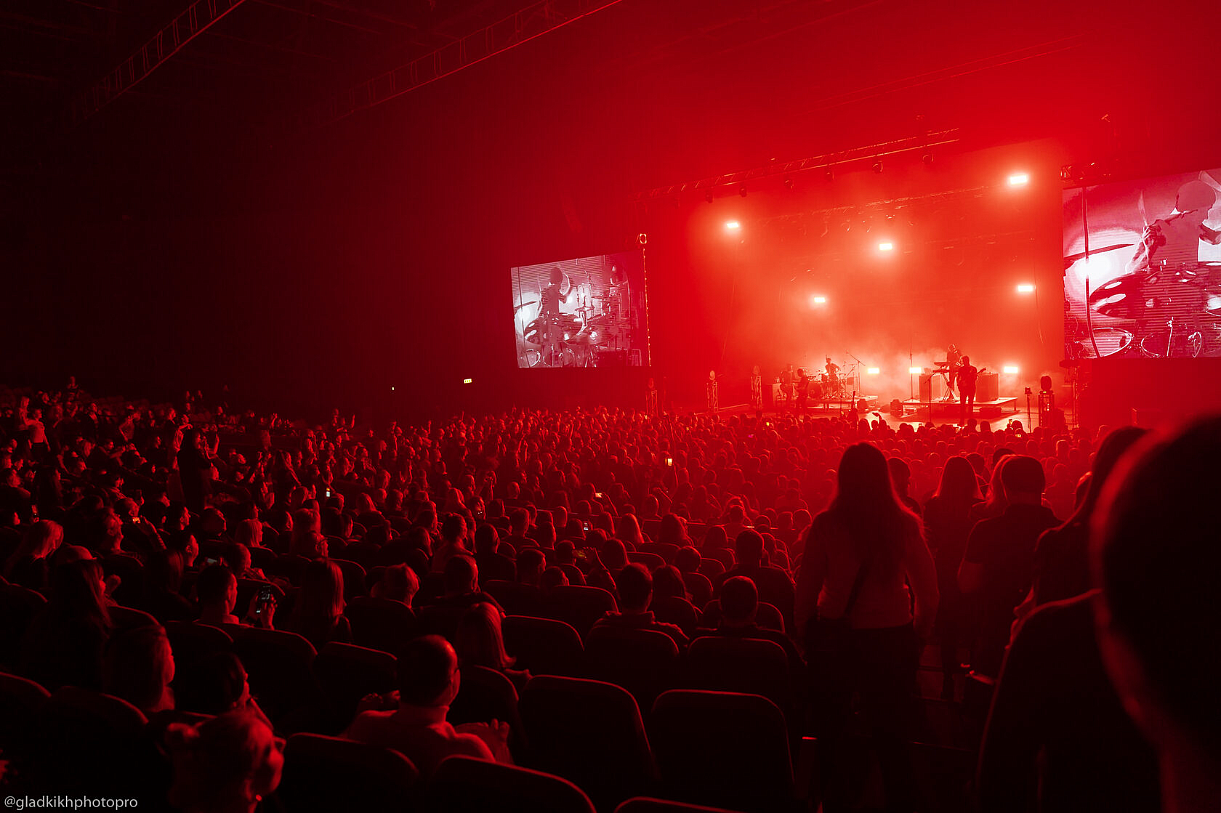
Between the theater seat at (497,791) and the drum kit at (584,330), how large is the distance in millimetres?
18005

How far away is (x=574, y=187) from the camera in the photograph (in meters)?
20.3

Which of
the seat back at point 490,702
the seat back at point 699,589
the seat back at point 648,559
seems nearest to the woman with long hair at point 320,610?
the seat back at point 490,702

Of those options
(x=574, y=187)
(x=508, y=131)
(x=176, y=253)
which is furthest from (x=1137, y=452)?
(x=176, y=253)

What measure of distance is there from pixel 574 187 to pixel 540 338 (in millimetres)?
4141

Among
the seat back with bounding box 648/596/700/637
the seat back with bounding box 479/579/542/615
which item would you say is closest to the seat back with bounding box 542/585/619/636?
the seat back with bounding box 479/579/542/615

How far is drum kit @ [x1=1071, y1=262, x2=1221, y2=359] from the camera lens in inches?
517

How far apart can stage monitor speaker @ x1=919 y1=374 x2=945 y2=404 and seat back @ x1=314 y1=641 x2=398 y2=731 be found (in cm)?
1980

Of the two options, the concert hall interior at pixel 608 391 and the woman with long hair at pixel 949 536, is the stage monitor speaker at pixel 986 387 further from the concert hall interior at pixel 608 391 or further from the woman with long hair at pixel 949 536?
the woman with long hair at pixel 949 536

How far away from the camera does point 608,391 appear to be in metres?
21.0

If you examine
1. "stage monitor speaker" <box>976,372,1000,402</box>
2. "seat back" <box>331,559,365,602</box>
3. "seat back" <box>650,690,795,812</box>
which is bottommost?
"seat back" <box>650,690,795,812</box>

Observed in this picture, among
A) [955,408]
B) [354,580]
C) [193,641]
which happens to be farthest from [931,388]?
[193,641]

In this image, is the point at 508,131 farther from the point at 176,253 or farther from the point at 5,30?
the point at 176,253

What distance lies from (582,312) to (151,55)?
35.5 feet

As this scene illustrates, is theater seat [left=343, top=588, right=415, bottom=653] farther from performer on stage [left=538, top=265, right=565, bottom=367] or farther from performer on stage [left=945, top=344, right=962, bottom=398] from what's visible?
performer on stage [left=945, top=344, right=962, bottom=398]
